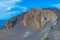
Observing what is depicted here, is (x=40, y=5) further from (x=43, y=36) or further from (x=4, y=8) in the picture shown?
(x=43, y=36)

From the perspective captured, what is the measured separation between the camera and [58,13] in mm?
4508

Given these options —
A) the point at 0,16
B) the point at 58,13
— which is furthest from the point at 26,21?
the point at 0,16

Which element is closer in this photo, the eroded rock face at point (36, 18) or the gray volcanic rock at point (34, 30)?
the gray volcanic rock at point (34, 30)

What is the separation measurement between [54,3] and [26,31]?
4.09 meters

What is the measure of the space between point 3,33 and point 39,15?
105cm

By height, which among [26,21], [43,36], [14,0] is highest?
[14,0]

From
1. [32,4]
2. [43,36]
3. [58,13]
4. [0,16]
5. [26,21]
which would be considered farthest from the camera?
[32,4]

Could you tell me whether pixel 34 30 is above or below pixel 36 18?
below

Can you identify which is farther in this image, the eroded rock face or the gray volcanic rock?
the eroded rock face

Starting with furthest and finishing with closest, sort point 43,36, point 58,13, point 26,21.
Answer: point 58,13, point 26,21, point 43,36

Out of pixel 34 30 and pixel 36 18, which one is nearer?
pixel 34 30

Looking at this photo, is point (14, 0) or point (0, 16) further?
point (14, 0)

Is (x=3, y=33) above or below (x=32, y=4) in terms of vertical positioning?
below

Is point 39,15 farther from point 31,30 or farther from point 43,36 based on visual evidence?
point 43,36
